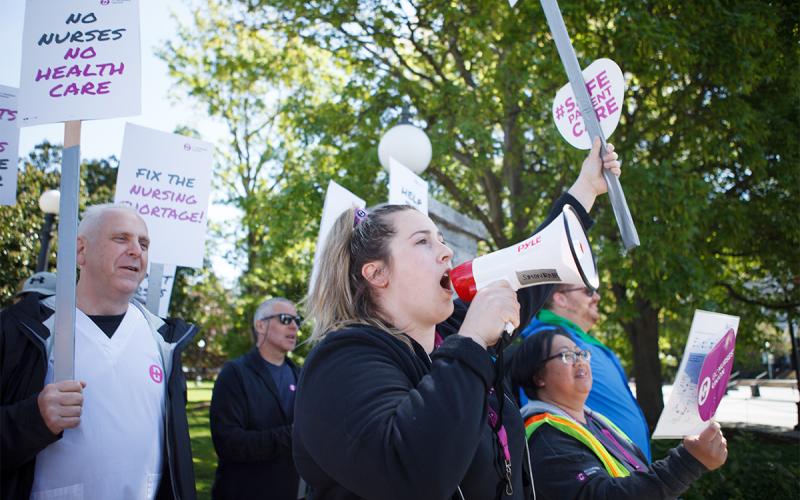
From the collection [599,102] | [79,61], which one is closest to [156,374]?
[79,61]

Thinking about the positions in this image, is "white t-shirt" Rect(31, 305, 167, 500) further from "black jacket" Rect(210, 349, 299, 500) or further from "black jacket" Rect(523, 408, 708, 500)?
"black jacket" Rect(523, 408, 708, 500)

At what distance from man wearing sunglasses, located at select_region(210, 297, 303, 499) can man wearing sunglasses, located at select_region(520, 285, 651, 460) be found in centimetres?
164

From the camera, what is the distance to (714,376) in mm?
2539

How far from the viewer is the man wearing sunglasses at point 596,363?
3152 millimetres

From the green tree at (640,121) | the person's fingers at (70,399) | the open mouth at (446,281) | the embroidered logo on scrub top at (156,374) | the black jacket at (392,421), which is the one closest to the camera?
the black jacket at (392,421)

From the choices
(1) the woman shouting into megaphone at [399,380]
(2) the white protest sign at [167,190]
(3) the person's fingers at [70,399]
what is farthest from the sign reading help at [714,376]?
(2) the white protest sign at [167,190]

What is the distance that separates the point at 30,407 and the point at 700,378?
7.87 ft

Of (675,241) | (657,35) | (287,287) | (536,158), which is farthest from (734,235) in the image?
(287,287)

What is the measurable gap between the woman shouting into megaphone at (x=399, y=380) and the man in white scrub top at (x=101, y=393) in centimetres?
101

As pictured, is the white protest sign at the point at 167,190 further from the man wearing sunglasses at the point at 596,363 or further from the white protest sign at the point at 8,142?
the man wearing sunglasses at the point at 596,363

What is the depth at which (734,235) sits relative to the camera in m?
8.89

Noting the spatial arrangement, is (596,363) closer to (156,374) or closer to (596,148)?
(596,148)

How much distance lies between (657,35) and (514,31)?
1931mm

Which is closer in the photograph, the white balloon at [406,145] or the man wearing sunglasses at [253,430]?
the man wearing sunglasses at [253,430]
